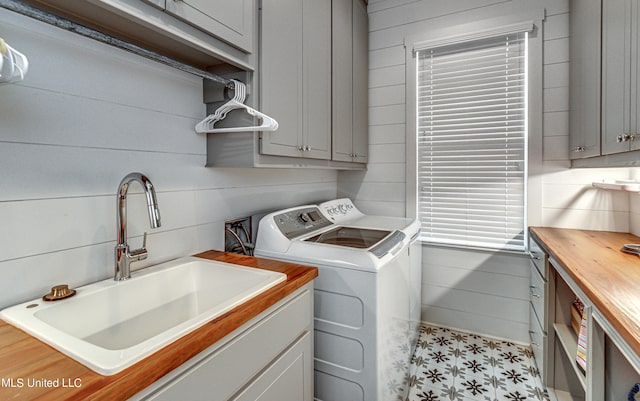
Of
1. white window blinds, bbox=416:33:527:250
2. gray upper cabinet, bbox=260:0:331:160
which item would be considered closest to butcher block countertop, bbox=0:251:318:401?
gray upper cabinet, bbox=260:0:331:160

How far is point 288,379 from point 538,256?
1711 mm

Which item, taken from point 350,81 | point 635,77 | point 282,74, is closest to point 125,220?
point 282,74

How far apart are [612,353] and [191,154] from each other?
6.03 feet

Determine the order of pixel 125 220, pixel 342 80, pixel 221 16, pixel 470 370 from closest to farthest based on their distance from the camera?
pixel 125 220, pixel 221 16, pixel 470 370, pixel 342 80

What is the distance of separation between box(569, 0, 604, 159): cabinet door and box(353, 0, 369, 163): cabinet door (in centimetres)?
141

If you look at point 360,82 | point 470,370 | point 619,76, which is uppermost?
point 360,82

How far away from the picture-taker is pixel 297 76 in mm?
1654

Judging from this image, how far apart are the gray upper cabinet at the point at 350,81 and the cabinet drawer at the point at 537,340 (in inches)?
64.1

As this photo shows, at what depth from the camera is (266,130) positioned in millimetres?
1348

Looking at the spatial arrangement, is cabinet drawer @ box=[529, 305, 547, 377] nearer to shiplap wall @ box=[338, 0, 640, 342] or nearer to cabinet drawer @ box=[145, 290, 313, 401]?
shiplap wall @ box=[338, 0, 640, 342]

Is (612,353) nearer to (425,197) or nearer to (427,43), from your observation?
(425,197)

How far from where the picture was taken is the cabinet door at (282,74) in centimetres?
141

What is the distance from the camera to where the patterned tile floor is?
184 centimetres

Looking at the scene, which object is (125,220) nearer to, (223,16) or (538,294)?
(223,16)
